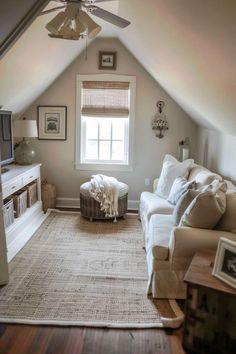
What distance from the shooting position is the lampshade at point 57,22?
221cm

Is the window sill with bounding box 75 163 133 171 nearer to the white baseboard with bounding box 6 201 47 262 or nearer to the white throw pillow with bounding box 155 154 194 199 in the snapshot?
the white baseboard with bounding box 6 201 47 262

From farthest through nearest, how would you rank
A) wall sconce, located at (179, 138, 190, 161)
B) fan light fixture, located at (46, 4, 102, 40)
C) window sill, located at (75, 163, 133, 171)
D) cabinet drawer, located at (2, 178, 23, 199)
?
window sill, located at (75, 163, 133, 171)
wall sconce, located at (179, 138, 190, 161)
cabinet drawer, located at (2, 178, 23, 199)
fan light fixture, located at (46, 4, 102, 40)

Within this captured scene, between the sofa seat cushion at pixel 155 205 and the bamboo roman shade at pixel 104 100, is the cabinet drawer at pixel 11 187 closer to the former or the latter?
the sofa seat cushion at pixel 155 205

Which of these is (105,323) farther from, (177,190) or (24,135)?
(24,135)

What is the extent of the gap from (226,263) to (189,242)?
48cm

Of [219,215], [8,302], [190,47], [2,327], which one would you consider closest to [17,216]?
[8,302]

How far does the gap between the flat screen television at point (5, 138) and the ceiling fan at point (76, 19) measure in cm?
174

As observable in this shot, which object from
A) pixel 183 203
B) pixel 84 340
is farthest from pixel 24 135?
pixel 84 340

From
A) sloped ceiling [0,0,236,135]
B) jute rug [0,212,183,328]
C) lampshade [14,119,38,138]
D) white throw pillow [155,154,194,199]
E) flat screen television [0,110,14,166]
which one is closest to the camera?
sloped ceiling [0,0,236,135]

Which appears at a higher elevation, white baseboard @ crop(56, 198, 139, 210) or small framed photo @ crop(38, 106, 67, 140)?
small framed photo @ crop(38, 106, 67, 140)

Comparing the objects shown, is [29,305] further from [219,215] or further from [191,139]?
[191,139]

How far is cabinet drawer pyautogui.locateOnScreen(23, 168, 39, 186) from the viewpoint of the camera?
412 centimetres

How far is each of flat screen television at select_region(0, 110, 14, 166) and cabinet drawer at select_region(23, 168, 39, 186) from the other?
12.0 inches

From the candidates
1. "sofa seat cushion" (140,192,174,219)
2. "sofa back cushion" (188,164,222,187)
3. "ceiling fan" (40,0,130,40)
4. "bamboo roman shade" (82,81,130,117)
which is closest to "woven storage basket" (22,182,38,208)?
"bamboo roman shade" (82,81,130,117)
